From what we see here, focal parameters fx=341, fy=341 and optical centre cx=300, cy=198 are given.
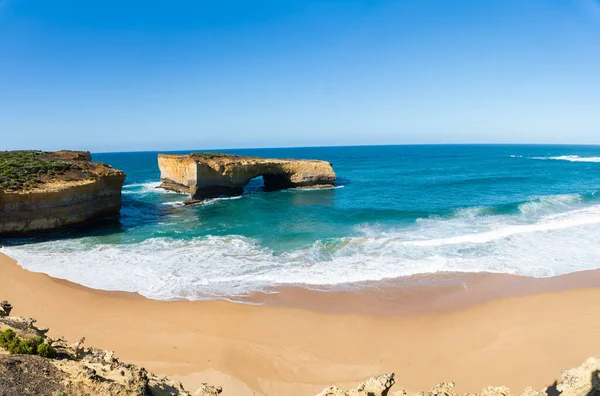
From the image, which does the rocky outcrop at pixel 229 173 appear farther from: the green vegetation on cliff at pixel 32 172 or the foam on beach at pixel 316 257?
the foam on beach at pixel 316 257

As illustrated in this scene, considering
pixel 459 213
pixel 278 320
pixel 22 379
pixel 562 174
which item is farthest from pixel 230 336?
pixel 562 174

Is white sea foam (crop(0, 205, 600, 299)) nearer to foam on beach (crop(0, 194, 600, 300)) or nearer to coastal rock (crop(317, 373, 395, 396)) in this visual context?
foam on beach (crop(0, 194, 600, 300))

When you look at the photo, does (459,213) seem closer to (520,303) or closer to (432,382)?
(520,303)

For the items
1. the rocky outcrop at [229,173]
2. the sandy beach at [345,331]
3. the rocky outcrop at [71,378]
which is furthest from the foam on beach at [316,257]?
the rocky outcrop at [229,173]

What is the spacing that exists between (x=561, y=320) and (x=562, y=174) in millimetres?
45173

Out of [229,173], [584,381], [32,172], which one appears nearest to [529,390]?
[584,381]

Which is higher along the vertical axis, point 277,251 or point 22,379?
point 22,379

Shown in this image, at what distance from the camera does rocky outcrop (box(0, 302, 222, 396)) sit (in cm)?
462

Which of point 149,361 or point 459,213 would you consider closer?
point 149,361

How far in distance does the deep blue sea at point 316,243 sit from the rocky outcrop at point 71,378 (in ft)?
23.8

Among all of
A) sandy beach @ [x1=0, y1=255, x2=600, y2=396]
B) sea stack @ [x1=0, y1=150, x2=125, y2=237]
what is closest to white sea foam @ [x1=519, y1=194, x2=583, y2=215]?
sandy beach @ [x1=0, y1=255, x2=600, y2=396]

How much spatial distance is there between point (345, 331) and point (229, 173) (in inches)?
1021

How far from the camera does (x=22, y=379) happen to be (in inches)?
185

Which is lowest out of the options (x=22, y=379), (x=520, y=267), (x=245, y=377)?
(x=245, y=377)
